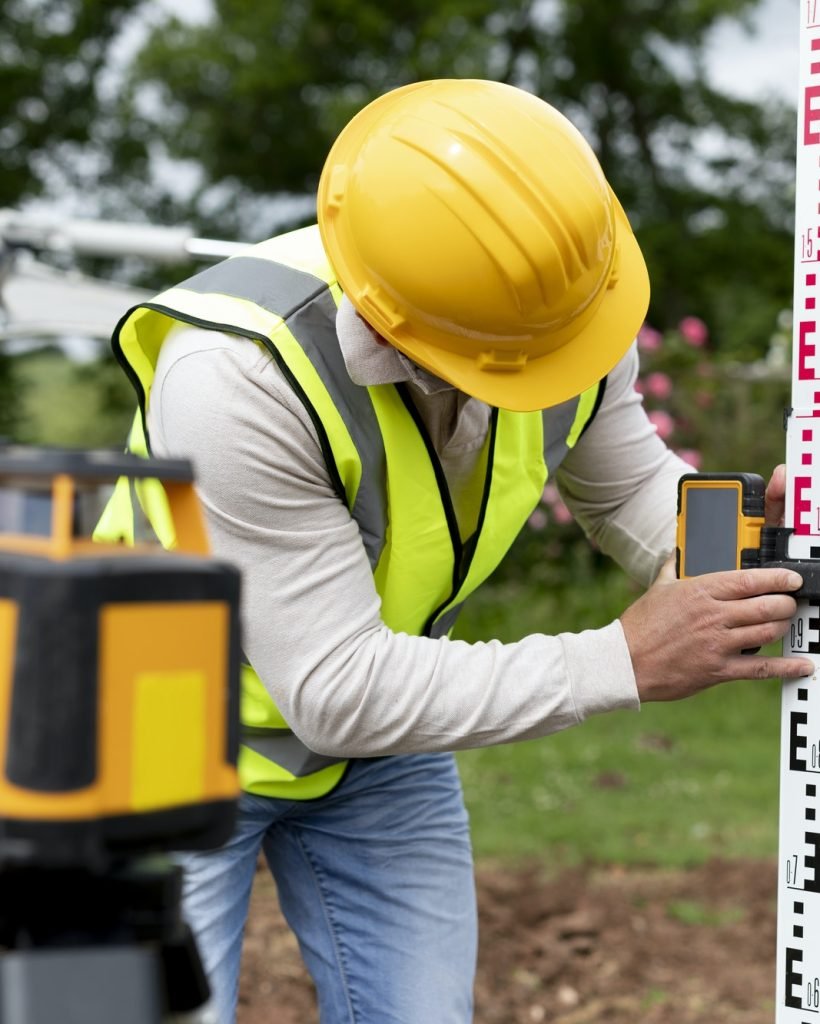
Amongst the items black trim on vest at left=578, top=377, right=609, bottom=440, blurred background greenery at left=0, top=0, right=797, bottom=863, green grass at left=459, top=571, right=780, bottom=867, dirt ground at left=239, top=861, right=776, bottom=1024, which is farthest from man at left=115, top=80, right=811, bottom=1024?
blurred background greenery at left=0, top=0, right=797, bottom=863

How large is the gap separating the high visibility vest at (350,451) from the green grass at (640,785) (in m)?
2.65

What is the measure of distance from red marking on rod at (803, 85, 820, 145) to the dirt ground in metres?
2.57

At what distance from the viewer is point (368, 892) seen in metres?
2.31

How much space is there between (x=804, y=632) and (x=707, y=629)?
0.66 ft

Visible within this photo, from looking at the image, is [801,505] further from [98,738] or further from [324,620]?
[98,738]

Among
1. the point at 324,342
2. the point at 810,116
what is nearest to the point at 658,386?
the point at 810,116

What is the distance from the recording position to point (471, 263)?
1.75 m

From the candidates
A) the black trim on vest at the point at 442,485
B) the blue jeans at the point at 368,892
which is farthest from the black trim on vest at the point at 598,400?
the blue jeans at the point at 368,892

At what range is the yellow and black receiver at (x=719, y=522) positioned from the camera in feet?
6.17

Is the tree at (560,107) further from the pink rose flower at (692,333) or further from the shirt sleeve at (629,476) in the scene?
the shirt sleeve at (629,476)

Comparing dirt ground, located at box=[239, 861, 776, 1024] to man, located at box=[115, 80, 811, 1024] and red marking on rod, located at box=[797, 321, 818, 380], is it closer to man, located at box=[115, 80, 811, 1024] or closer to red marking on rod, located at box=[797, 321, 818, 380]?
man, located at box=[115, 80, 811, 1024]

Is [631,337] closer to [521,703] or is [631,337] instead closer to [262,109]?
[521,703]

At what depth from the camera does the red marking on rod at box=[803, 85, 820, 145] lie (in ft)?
6.25

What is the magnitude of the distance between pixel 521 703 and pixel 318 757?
475 millimetres
